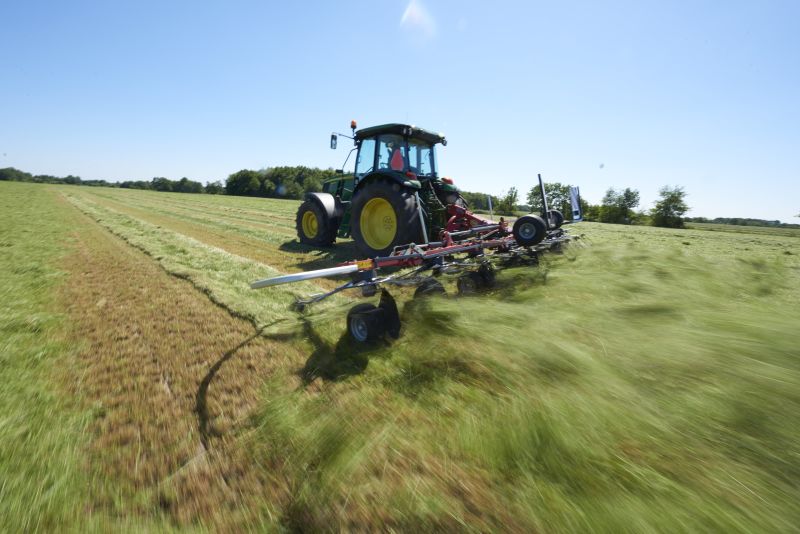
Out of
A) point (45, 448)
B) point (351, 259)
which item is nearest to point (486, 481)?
point (45, 448)

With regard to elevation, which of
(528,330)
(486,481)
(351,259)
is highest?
(528,330)

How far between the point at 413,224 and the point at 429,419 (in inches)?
160

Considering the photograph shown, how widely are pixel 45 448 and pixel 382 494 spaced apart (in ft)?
5.20

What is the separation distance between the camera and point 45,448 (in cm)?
163

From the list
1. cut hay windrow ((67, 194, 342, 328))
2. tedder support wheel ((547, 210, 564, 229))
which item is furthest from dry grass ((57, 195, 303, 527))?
tedder support wheel ((547, 210, 564, 229))

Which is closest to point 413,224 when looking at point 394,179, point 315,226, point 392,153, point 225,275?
point 394,179

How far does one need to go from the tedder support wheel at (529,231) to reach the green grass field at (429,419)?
5.01 ft

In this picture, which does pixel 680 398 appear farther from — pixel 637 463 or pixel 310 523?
pixel 310 523

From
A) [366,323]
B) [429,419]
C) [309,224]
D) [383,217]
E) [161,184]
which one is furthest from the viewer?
[161,184]

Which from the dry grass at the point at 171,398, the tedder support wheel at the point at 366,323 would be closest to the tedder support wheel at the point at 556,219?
the tedder support wheel at the point at 366,323

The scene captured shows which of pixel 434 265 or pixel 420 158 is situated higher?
pixel 420 158

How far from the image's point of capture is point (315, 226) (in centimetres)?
865

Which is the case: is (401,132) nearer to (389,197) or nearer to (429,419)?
Result: (389,197)

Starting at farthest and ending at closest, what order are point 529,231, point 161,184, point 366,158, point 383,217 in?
point 161,184 → point 366,158 → point 383,217 → point 529,231
